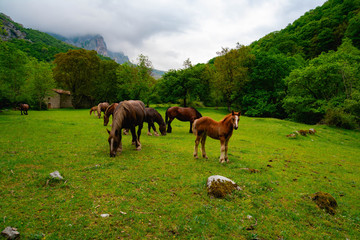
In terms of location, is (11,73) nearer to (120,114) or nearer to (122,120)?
(120,114)

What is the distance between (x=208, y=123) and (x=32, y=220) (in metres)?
7.30

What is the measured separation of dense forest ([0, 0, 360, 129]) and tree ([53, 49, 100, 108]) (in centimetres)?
26

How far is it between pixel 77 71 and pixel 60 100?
547 inches

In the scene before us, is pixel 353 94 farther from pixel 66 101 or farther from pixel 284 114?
pixel 66 101

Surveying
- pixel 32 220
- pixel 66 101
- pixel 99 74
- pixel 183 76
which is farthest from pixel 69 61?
pixel 32 220

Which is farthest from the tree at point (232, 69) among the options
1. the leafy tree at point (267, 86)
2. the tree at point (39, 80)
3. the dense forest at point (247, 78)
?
the tree at point (39, 80)

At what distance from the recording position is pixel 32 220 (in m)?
3.74

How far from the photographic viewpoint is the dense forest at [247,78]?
28219 mm

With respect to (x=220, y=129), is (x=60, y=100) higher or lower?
higher

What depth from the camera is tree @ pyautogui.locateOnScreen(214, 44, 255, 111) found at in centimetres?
4318

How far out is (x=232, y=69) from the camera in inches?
1726

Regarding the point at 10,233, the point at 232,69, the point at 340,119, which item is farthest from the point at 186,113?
the point at 232,69

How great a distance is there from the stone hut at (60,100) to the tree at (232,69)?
2020 inches

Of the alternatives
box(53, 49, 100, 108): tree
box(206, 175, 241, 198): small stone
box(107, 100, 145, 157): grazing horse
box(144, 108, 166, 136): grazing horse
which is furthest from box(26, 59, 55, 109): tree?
box(206, 175, 241, 198): small stone
